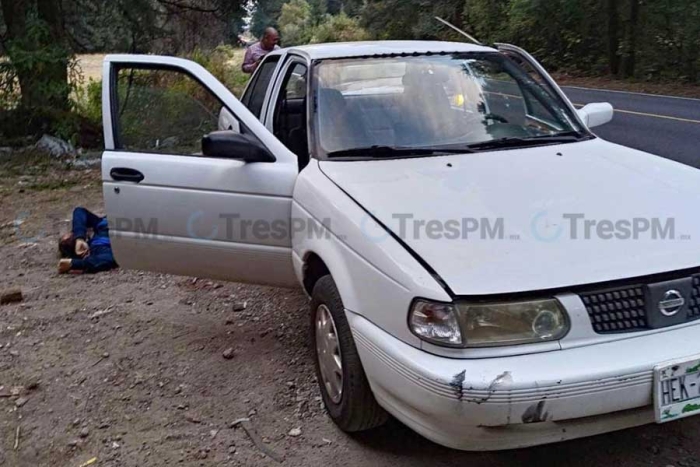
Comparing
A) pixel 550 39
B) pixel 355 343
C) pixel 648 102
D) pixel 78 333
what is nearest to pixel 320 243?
pixel 355 343

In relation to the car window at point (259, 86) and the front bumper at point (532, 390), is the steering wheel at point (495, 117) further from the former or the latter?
the front bumper at point (532, 390)

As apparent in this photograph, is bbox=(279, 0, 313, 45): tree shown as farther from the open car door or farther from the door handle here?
the door handle

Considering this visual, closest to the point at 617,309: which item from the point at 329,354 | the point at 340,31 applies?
the point at 329,354

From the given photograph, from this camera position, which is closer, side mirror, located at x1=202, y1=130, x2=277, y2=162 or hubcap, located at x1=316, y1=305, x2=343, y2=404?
hubcap, located at x1=316, y1=305, x2=343, y2=404

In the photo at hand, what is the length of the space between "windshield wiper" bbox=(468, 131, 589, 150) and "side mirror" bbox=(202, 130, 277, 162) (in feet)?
3.47

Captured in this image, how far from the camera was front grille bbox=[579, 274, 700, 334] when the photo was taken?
251 centimetres

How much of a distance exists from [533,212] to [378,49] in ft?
5.86

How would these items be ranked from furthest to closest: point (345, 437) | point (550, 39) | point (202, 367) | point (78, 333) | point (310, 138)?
1. point (550, 39)
2. point (78, 333)
3. point (202, 367)
4. point (310, 138)
5. point (345, 437)

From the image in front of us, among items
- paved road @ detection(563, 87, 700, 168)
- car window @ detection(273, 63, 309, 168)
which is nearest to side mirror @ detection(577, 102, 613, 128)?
car window @ detection(273, 63, 309, 168)

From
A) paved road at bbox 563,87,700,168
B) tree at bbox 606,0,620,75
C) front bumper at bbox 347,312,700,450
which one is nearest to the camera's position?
front bumper at bbox 347,312,700,450

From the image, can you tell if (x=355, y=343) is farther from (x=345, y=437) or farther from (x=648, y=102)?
(x=648, y=102)

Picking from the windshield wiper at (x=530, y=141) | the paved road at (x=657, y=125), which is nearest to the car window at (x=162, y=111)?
the windshield wiper at (x=530, y=141)

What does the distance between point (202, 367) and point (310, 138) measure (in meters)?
1.41

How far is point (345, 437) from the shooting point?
3236mm
